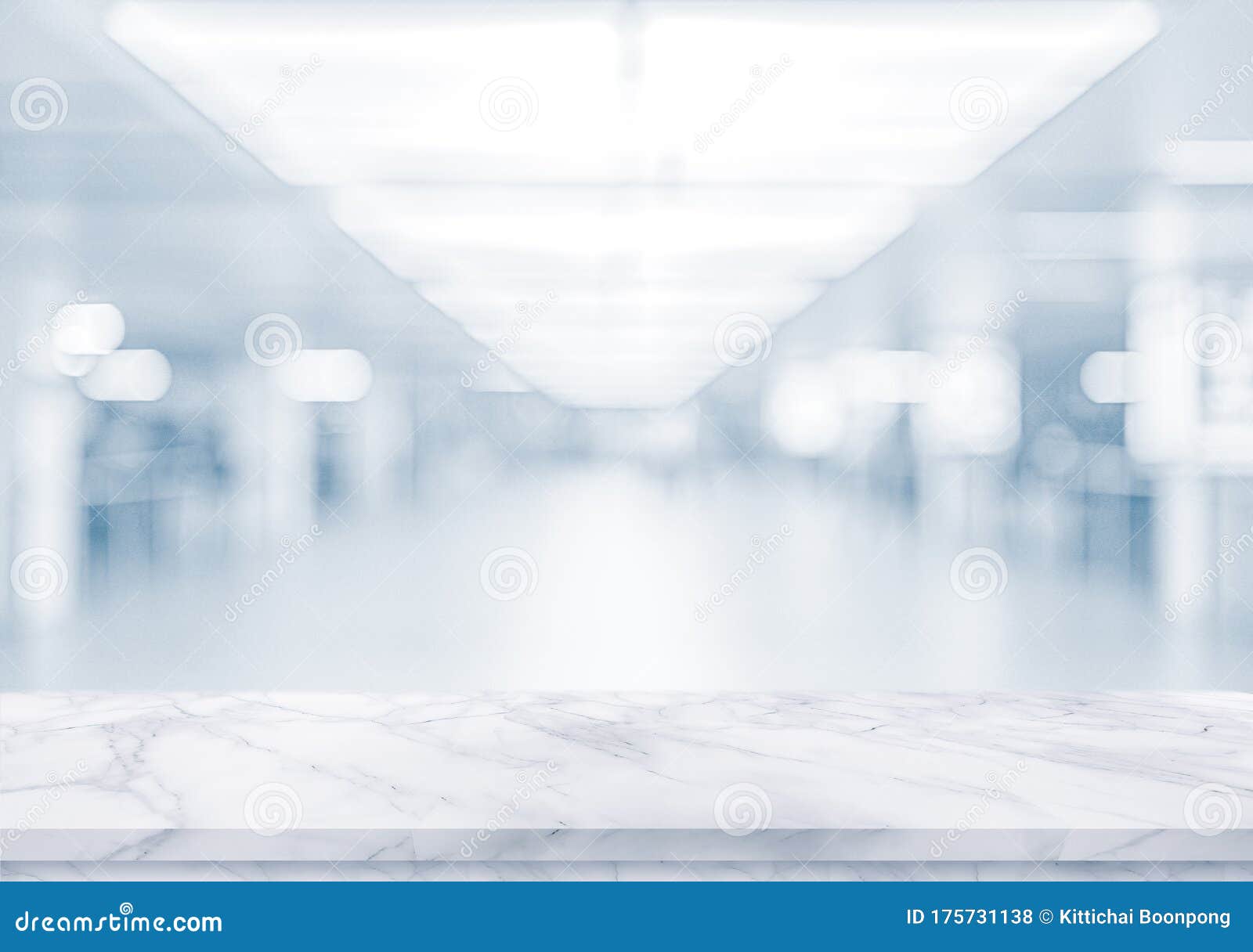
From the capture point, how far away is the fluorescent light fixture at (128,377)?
1.48 meters

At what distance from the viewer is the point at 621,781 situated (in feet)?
3.35

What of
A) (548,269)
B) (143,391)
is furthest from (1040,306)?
(143,391)

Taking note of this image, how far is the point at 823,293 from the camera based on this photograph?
1.52 meters

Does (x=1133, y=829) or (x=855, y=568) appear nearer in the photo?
(x=1133, y=829)

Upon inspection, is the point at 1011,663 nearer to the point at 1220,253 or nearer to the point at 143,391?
the point at 1220,253

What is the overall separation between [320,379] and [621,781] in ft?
2.87

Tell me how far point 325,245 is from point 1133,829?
144 centimetres

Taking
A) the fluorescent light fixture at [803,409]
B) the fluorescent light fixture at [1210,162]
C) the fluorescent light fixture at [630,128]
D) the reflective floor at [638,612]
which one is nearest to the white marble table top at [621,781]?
the reflective floor at [638,612]

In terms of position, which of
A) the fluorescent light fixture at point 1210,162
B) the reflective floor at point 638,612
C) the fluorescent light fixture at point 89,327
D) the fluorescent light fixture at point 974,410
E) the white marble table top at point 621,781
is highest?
the fluorescent light fixture at point 1210,162

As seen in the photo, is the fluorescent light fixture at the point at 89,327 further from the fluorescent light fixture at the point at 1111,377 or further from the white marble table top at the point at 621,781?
the fluorescent light fixture at the point at 1111,377

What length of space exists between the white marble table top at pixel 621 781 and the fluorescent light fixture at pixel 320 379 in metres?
0.52

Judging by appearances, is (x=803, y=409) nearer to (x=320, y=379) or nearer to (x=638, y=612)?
(x=638, y=612)

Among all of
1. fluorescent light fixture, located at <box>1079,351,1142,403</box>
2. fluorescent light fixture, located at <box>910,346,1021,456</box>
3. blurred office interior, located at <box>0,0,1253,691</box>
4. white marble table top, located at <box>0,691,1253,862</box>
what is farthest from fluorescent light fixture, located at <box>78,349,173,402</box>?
fluorescent light fixture, located at <box>1079,351,1142,403</box>

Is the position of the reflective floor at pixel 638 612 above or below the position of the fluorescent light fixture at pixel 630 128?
below
